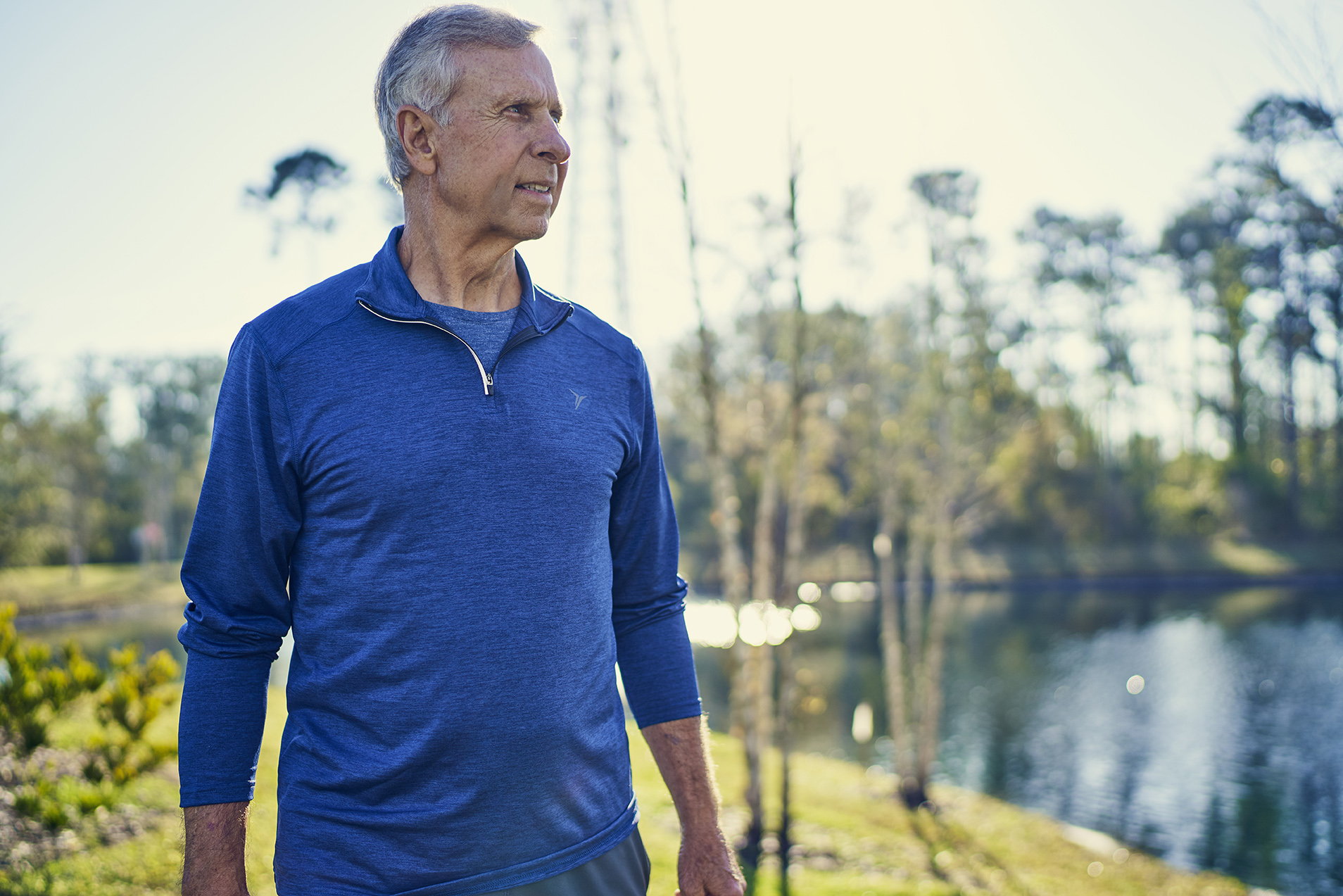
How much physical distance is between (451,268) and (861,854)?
26.1 feet

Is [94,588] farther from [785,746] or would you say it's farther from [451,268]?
[451,268]

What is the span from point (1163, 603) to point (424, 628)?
32426 millimetres

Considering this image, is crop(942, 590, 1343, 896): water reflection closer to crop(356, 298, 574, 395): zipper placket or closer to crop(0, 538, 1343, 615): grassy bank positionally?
crop(0, 538, 1343, 615): grassy bank

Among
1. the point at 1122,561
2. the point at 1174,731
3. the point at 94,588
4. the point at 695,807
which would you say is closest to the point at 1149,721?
the point at 1174,731

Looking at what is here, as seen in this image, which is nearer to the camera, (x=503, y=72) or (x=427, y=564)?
(x=427, y=564)

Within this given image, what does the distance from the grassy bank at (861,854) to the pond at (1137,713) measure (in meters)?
1.05

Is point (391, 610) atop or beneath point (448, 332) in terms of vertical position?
beneath

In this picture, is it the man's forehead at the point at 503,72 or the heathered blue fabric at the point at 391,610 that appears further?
the man's forehead at the point at 503,72

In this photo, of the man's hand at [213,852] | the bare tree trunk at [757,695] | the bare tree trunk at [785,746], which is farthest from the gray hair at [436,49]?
the bare tree trunk at [785,746]

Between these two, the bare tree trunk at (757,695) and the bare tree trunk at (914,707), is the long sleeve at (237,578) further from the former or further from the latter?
the bare tree trunk at (914,707)

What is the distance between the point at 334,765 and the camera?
1.23 meters

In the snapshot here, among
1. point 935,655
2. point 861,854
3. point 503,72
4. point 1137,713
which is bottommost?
point 1137,713

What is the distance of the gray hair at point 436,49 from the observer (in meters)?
1.39

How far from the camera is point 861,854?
8.06m
